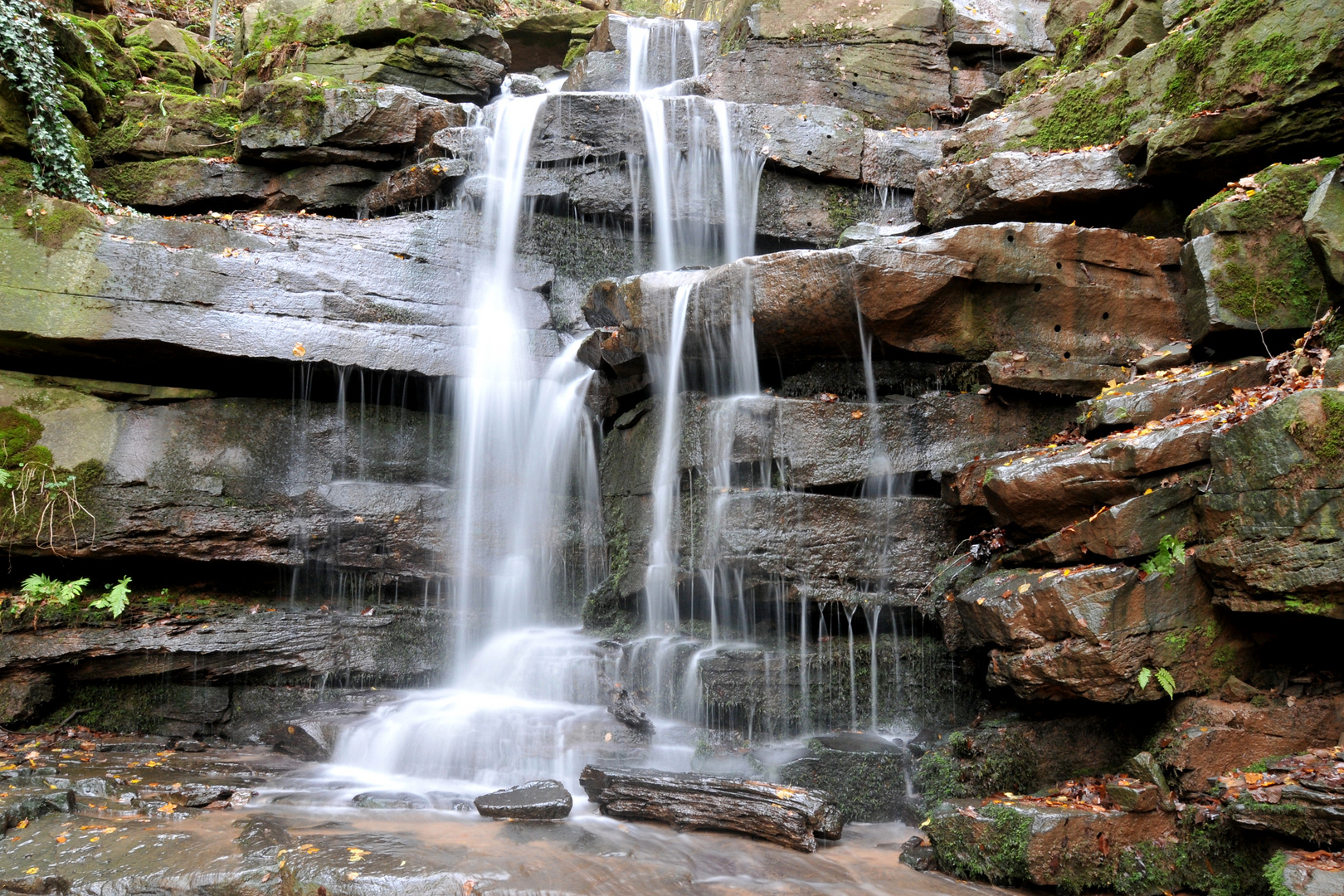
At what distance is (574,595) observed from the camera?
9.50 meters

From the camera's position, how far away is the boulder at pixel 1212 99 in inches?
295

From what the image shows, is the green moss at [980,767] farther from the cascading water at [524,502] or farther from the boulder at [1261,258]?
the boulder at [1261,258]

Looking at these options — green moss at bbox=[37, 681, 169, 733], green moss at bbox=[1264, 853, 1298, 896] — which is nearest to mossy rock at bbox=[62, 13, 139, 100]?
Result: green moss at bbox=[37, 681, 169, 733]

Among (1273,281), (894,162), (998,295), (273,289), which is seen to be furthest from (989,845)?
(894,162)

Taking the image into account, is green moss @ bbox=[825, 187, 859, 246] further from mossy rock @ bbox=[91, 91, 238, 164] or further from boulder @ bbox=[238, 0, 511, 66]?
mossy rock @ bbox=[91, 91, 238, 164]

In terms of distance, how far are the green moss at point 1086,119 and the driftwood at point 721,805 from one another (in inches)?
310

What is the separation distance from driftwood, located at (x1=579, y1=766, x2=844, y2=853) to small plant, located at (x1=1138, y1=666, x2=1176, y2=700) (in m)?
2.18

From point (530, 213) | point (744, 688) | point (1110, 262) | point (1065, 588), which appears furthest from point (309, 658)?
point (1110, 262)

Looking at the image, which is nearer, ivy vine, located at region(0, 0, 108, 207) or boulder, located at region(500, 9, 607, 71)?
ivy vine, located at region(0, 0, 108, 207)

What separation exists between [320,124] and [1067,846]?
1180cm

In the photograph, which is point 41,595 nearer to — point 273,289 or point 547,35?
point 273,289

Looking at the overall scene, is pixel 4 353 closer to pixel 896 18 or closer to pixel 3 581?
pixel 3 581

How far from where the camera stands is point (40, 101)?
9664mm

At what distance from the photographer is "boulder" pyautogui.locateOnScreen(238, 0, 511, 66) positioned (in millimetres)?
14227
